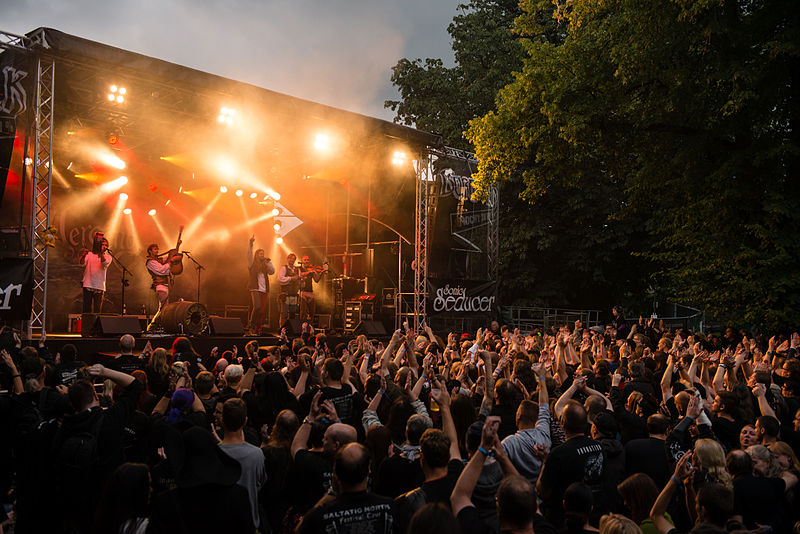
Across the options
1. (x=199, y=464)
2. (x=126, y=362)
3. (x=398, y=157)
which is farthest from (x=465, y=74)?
(x=199, y=464)

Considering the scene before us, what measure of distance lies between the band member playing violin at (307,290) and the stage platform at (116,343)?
3.72 metres

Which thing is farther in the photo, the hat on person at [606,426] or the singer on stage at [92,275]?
the singer on stage at [92,275]

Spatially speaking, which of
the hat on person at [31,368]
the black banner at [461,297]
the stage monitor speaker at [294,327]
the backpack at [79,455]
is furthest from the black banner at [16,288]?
the black banner at [461,297]

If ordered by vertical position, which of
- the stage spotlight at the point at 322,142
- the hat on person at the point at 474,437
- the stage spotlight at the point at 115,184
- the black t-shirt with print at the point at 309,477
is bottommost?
the black t-shirt with print at the point at 309,477

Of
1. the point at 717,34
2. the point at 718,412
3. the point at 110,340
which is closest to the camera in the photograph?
the point at 718,412

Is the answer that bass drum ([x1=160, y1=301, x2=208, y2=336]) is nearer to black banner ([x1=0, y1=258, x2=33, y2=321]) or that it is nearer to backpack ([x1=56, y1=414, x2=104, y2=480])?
black banner ([x1=0, y1=258, x2=33, y2=321])

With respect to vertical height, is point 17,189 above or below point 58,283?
above

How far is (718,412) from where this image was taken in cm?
511

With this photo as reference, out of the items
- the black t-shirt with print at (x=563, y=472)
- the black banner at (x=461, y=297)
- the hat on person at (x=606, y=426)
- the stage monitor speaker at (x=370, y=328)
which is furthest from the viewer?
the stage monitor speaker at (x=370, y=328)

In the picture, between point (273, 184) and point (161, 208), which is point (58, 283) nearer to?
point (161, 208)

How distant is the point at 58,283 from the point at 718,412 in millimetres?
17430

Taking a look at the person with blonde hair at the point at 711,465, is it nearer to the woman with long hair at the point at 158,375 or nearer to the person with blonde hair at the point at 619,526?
the person with blonde hair at the point at 619,526

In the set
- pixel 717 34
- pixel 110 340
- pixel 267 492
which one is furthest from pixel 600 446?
pixel 717 34

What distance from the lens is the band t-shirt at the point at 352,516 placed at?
2.84m
